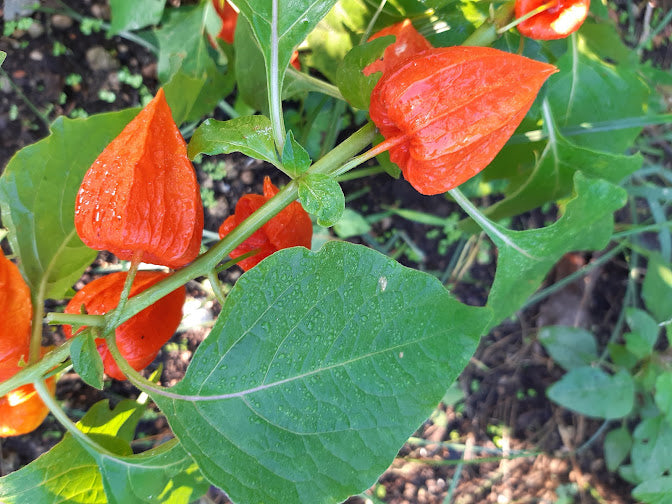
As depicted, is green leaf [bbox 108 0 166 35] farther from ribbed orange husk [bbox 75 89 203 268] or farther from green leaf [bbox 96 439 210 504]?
green leaf [bbox 96 439 210 504]

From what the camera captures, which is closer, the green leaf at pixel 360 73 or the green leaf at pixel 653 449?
the green leaf at pixel 360 73

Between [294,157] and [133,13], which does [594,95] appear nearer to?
[294,157]

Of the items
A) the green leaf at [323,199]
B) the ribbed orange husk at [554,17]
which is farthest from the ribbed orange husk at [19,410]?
the ribbed orange husk at [554,17]

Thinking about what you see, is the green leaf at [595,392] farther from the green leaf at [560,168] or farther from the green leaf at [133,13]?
the green leaf at [133,13]

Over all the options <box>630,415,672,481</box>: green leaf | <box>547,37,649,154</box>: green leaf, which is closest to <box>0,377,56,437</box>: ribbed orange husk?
<box>547,37,649,154</box>: green leaf

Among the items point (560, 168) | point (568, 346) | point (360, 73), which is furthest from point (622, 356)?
point (360, 73)
